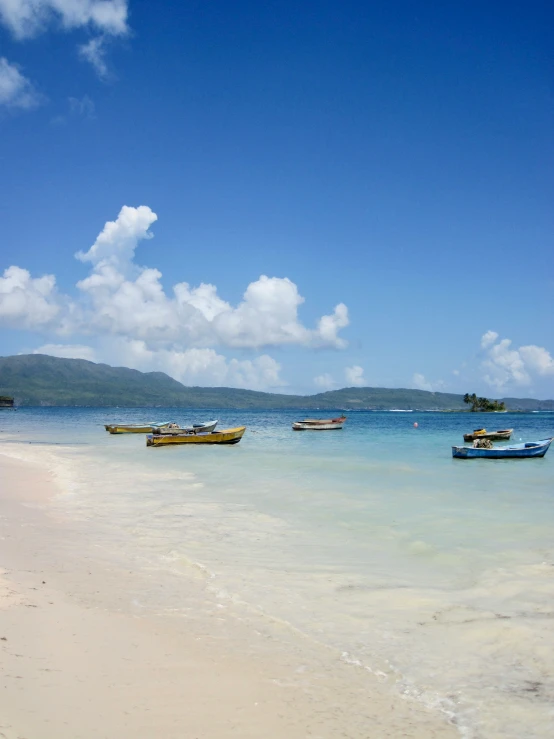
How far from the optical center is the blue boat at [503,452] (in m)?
31.5

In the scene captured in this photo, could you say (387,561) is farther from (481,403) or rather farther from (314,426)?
(481,403)

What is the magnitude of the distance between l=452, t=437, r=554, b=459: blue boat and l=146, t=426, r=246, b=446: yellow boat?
1520 cm

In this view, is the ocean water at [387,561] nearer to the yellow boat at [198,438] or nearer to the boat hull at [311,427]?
the yellow boat at [198,438]

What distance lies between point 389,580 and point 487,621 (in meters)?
2.00

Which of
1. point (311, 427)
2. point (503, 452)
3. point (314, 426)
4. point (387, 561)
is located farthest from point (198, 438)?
point (387, 561)

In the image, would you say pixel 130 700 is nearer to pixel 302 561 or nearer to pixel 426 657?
pixel 426 657

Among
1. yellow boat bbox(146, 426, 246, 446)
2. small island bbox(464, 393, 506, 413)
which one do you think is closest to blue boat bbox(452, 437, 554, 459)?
yellow boat bbox(146, 426, 246, 446)

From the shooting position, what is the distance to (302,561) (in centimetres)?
1022

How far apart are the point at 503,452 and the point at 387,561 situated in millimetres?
24537

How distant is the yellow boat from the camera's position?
38.5 meters

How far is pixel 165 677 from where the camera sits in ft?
17.1

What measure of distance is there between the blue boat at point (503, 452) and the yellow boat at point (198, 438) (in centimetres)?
1520

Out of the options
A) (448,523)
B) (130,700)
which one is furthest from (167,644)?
(448,523)

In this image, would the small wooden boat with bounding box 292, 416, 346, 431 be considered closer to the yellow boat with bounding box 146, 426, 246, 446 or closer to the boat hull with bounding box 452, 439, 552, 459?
the yellow boat with bounding box 146, 426, 246, 446
